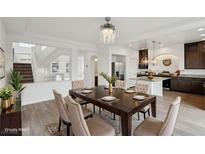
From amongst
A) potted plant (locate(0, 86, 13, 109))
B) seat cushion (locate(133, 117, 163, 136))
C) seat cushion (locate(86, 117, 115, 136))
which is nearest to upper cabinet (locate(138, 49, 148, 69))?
seat cushion (locate(133, 117, 163, 136))

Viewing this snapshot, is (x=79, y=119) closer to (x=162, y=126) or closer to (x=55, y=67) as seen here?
(x=162, y=126)

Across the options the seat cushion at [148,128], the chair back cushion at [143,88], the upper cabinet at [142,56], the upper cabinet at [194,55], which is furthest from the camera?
the upper cabinet at [142,56]

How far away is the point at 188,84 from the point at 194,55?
146 cm

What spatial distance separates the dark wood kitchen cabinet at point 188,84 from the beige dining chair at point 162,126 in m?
5.08

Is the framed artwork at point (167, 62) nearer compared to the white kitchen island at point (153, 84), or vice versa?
the white kitchen island at point (153, 84)

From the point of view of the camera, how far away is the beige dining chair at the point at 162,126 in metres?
1.46

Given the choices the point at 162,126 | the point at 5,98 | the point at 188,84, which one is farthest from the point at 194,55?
the point at 5,98

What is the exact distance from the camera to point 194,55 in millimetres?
6023

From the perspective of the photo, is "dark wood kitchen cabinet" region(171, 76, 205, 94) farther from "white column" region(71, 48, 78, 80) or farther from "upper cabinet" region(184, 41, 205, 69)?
"white column" region(71, 48, 78, 80)

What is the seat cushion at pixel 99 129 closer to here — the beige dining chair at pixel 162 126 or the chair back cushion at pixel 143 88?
the beige dining chair at pixel 162 126

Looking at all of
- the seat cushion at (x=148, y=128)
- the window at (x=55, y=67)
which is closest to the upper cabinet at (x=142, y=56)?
the window at (x=55, y=67)

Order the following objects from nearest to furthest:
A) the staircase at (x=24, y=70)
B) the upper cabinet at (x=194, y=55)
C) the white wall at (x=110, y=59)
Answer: the staircase at (x=24, y=70)
the upper cabinet at (x=194, y=55)
the white wall at (x=110, y=59)

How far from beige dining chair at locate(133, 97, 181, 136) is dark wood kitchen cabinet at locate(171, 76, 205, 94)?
16.7ft

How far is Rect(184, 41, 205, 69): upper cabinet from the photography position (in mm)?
5762
